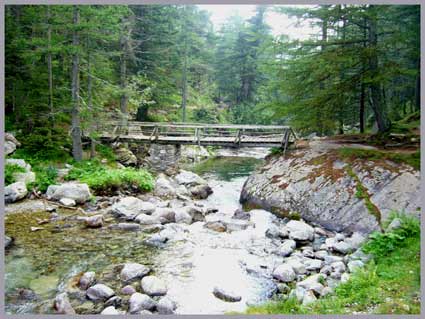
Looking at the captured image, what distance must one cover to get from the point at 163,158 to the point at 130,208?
1091cm

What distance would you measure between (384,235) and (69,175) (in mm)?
11308

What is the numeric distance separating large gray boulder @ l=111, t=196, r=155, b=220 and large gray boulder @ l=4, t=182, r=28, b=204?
10.0ft

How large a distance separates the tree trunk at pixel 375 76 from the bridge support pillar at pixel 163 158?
400 inches

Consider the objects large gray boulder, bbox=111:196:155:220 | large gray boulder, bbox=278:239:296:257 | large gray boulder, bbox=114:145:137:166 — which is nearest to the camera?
large gray boulder, bbox=278:239:296:257

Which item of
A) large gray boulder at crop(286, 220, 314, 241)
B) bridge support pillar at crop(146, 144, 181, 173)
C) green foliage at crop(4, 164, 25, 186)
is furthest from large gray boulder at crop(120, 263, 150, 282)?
bridge support pillar at crop(146, 144, 181, 173)

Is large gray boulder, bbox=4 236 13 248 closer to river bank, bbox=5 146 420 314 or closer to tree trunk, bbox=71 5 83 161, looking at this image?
river bank, bbox=5 146 420 314

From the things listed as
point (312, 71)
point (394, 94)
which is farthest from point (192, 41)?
point (312, 71)

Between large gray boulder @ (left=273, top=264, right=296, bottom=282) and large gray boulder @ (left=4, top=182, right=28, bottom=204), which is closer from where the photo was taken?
large gray boulder @ (left=273, top=264, right=296, bottom=282)

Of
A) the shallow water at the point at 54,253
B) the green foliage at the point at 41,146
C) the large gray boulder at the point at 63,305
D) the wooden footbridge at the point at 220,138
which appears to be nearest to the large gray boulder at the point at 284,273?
the shallow water at the point at 54,253

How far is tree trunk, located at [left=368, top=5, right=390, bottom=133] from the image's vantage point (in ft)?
38.2

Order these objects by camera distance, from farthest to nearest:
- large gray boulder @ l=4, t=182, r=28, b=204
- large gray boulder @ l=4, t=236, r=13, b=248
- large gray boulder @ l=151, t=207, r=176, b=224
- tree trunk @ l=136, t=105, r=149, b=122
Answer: tree trunk @ l=136, t=105, r=149, b=122 → large gray boulder @ l=4, t=182, r=28, b=204 → large gray boulder @ l=151, t=207, r=176, b=224 → large gray boulder @ l=4, t=236, r=13, b=248

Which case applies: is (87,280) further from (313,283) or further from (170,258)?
(313,283)

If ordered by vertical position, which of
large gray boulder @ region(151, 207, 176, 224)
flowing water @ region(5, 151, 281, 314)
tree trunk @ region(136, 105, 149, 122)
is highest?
tree trunk @ region(136, 105, 149, 122)

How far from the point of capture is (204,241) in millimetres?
9727
